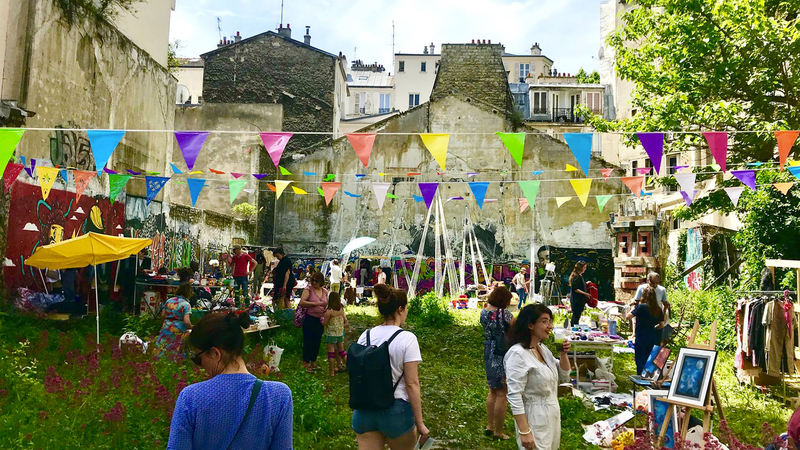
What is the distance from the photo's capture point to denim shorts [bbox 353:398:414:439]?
3.75 metres

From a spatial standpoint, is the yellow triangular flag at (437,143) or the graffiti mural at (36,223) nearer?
the yellow triangular flag at (437,143)

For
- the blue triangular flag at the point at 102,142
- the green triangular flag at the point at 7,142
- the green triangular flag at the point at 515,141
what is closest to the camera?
the green triangular flag at the point at 7,142

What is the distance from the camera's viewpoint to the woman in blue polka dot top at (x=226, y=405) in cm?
241

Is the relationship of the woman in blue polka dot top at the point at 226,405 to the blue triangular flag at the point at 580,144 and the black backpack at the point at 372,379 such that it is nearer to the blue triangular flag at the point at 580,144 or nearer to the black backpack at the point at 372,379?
the black backpack at the point at 372,379

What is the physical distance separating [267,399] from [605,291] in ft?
71.8

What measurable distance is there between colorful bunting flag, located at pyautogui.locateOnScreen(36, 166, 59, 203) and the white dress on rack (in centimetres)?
886

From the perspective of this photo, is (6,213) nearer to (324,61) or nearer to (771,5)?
(771,5)

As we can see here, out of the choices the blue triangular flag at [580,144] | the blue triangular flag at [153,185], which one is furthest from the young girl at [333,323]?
the blue triangular flag at [153,185]

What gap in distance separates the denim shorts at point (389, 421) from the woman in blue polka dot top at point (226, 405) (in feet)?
4.20

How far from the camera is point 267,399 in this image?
2.50 meters

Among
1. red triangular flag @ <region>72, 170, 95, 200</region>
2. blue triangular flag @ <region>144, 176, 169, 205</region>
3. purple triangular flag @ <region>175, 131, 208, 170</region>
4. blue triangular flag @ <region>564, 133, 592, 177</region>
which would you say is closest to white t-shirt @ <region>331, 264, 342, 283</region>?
blue triangular flag @ <region>144, 176, 169, 205</region>

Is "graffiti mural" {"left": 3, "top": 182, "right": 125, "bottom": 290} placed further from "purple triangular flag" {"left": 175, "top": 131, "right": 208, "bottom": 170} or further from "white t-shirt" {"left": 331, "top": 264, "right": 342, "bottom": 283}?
"white t-shirt" {"left": 331, "top": 264, "right": 342, "bottom": 283}

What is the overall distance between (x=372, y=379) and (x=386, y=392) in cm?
11

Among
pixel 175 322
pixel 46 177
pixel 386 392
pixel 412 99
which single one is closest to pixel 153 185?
pixel 46 177
